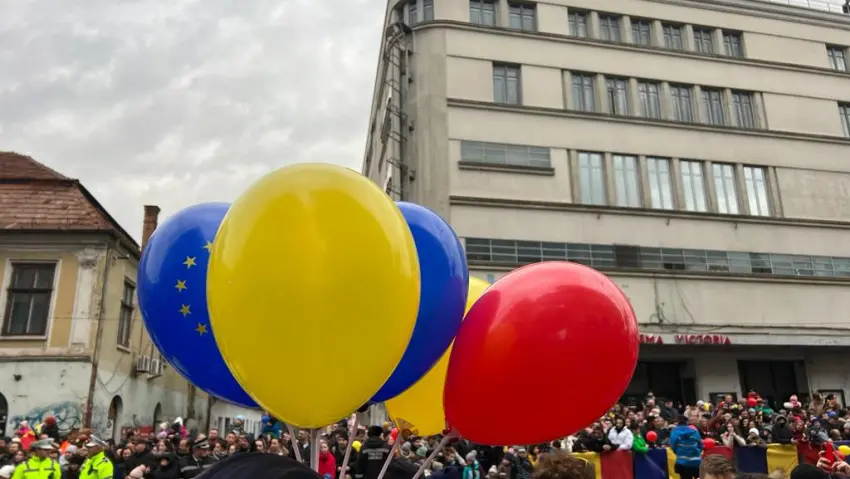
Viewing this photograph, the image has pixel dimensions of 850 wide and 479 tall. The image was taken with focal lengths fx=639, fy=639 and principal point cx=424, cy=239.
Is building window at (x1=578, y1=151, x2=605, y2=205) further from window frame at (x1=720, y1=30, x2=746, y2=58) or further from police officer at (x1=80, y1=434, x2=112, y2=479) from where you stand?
police officer at (x1=80, y1=434, x2=112, y2=479)

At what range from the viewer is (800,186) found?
1041 inches

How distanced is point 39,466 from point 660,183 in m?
22.2

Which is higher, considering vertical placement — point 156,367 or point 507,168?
point 507,168

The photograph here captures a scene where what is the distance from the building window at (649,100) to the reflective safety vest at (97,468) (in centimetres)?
2272

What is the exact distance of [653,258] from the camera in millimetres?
23734

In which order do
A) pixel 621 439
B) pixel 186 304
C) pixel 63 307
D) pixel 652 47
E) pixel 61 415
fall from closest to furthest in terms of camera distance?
pixel 186 304 < pixel 621 439 < pixel 61 415 < pixel 63 307 < pixel 652 47

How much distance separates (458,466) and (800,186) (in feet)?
74.8

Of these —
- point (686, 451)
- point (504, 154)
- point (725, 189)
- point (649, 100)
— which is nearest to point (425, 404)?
point (686, 451)

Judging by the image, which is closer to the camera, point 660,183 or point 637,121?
point 660,183

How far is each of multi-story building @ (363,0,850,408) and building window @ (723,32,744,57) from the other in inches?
2.6

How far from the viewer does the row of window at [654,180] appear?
23.5 m

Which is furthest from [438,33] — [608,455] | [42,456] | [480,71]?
[42,456]

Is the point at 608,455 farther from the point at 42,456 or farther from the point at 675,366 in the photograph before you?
the point at 675,366

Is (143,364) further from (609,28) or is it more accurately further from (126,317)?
(609,28)
